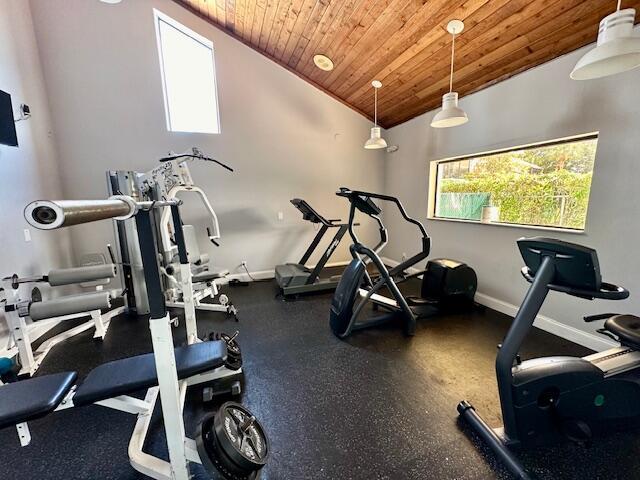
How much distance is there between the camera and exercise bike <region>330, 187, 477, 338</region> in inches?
101

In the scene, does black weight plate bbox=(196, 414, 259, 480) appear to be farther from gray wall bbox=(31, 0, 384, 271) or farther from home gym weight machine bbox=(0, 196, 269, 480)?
gray wall bbox=(31, 0, 384, 271)

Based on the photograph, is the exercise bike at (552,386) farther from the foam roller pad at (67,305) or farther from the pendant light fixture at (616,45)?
the foam roller pad at (67,305)

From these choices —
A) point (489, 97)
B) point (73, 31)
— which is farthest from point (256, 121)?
point (489, 97)

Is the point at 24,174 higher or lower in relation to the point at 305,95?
lower

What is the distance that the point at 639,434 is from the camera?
1.50 m

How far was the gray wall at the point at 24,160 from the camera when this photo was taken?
235cm

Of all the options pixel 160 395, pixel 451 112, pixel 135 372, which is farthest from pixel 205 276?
pixel 451 112

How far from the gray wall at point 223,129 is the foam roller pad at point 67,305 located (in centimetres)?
178

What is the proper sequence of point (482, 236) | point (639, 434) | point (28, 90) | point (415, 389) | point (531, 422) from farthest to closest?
point (482, 236)
point (28, 90)
point (415, 389)
point (639, 434)
point (531, 422)

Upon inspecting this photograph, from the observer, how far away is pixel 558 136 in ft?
8.03

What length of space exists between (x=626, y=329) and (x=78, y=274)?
13.4 feet

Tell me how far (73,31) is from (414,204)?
4945mm

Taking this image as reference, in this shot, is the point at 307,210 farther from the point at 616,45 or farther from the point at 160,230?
the point at 616,45

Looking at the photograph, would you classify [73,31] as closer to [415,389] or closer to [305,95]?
[305,95]
